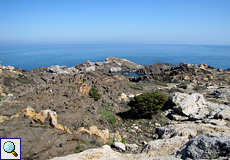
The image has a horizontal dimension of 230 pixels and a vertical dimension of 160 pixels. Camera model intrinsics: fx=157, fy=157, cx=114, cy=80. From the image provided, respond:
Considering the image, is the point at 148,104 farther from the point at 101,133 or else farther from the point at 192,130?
the point at 101,133

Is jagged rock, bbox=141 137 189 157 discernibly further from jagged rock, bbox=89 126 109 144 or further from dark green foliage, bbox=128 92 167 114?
dark green foliage, bbox=128 92 167 114

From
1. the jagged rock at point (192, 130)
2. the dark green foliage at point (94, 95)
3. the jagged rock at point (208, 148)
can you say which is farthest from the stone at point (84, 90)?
the jagged rock at point (208, 148)

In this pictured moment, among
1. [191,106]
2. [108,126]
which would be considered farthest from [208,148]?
[191,106]

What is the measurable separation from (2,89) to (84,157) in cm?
3114

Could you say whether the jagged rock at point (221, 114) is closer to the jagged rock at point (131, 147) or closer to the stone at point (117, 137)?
the jagged rock at point (131, 147)

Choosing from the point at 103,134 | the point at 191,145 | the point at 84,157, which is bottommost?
the point at 103,134

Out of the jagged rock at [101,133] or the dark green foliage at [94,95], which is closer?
the jagged rock at [101,133]

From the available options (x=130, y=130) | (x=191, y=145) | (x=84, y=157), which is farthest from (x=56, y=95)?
(x=191, y=145)

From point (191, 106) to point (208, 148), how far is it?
1650 centimetres

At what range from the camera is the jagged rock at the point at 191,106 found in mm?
21578

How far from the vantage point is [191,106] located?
23.8 m

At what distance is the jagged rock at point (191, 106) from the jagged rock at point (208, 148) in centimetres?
1292

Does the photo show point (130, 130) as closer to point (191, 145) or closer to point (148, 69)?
point (191, 145)

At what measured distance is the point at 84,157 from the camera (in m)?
10.2
